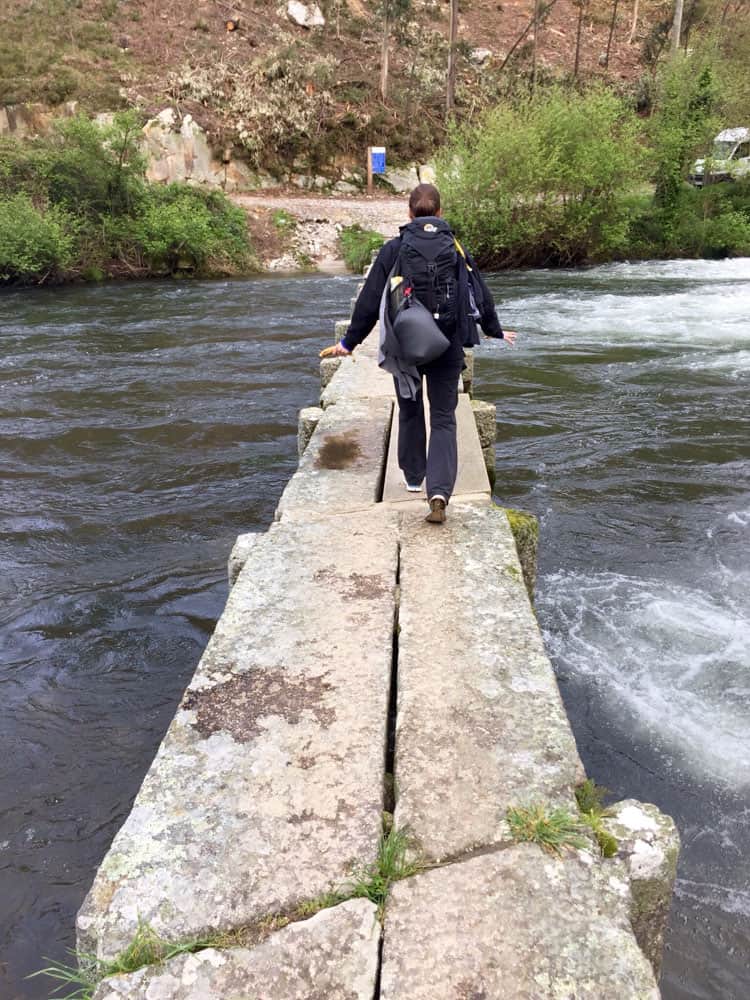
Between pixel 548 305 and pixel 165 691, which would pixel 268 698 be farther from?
pixel 548 305

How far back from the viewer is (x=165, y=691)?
4.95 meters

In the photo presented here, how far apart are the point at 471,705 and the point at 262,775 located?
33.9 inches

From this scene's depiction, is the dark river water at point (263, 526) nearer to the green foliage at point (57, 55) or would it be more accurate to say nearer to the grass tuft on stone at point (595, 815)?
the grass tuft on stone at point (595, 815)

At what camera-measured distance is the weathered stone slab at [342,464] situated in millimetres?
4938

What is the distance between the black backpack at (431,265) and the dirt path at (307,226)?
2327 cm

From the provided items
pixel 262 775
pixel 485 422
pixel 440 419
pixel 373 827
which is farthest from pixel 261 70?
pixel 373 827

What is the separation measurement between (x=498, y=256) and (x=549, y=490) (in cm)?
1869

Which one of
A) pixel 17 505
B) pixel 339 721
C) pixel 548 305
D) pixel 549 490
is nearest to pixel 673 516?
pixel 549 490

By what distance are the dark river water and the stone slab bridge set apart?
125 cm

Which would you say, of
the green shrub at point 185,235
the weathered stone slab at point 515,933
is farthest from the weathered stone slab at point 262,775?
the green shrub at point 185,235

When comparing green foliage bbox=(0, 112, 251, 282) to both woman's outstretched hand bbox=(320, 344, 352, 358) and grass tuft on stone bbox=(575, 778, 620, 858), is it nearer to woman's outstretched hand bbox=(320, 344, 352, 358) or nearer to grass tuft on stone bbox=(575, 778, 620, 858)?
woman's outstretched hand bbox=(320, 344, 352, 358)

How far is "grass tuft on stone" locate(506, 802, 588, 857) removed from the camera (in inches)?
91.7

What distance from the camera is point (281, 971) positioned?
77.9 inches

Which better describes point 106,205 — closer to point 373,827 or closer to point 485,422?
point 485,422
